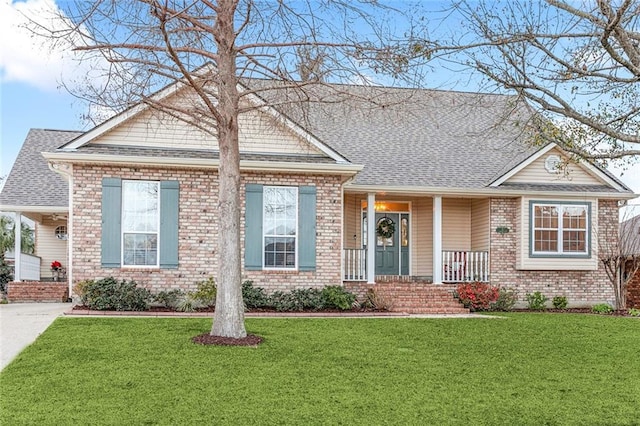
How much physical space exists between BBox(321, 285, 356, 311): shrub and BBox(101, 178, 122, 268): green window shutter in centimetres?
469

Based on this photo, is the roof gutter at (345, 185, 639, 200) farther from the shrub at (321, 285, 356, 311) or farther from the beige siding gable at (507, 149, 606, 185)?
the shrub at (321, 285, 356, 311)

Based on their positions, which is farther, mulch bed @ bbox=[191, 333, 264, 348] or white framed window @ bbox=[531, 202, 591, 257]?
white framed window @ bbox=[531, 202, 591, 257]

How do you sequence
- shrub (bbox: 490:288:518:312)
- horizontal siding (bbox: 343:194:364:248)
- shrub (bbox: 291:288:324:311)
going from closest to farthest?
shrub (bbox: 291:288:324:311), shrub (bbox: 490:288:518:312), horizontal siding (bbox: 343:194:364:248)

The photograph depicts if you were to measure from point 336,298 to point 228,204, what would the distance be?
5.53 meters

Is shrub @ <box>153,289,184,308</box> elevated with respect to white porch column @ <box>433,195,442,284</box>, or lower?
lower

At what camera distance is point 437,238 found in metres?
17.8

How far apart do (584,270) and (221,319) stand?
11.9m

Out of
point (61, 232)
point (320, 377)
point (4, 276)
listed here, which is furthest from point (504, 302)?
point (4, 276)

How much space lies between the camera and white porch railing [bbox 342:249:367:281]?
1698 cm

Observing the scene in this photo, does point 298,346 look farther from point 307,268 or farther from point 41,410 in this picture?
point 307,268

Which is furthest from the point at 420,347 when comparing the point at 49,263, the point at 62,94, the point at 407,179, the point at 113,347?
the point at 49,263

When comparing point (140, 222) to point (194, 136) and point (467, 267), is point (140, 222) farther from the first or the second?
point (467, 267)

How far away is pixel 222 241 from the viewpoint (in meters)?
10.2

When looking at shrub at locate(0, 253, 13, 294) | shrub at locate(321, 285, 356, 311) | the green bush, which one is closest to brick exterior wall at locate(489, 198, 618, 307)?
shrub at locate(321, 285, 356, 311)
